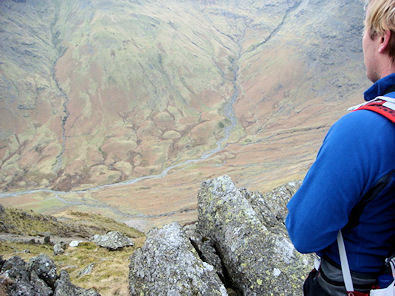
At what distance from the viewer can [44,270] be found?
9500mm

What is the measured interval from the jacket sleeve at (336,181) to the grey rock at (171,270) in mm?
6338

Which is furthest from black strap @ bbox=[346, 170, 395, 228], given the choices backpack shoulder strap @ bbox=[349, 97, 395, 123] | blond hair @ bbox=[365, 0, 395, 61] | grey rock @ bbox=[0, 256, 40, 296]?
grey rock @ bbox=[0, 256, 40, 296]

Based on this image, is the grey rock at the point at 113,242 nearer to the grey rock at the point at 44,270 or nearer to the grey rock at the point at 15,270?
the grey rock at the point at 44,270

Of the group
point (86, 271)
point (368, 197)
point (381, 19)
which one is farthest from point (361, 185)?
point (86, 271)

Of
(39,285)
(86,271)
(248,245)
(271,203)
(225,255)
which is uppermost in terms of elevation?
(248,245)

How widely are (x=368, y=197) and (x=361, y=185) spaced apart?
204 mm

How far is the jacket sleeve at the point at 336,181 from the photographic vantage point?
2531mm

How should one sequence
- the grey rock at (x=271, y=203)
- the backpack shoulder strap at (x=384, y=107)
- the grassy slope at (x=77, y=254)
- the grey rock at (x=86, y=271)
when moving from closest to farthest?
the backpack shoulder strap at (x=384, y=107), the grey rock at (x=271, y=203), the grassy slope at (x=77, y=254), the grey rock at (x=86, y=271)

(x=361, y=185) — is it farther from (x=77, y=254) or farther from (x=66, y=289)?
(x=77, y=254)

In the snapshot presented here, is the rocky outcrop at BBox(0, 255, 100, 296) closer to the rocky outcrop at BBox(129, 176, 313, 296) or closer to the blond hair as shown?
the rocky outcrop at BBox(129, 176, 313, 296)

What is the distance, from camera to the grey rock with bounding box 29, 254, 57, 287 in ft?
30.8

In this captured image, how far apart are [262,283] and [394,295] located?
232 inches

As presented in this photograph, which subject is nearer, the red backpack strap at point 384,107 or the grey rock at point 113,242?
the red backpack strap at point 384,107

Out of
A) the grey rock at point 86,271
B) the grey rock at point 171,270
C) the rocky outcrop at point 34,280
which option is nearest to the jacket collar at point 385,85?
the grey rock at point 171,270
